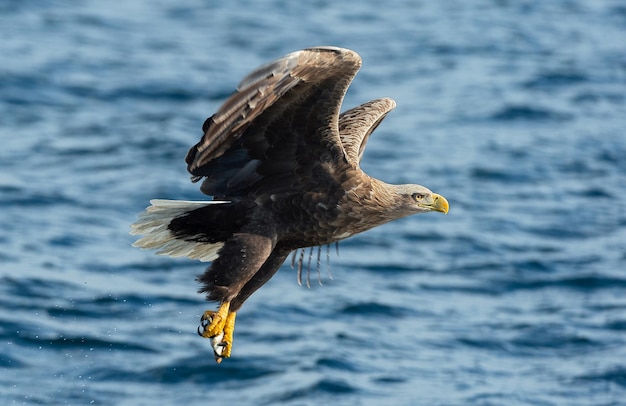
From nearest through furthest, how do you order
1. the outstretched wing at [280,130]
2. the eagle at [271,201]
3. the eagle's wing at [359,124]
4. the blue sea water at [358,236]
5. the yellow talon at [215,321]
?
1. the outstretched wing at [280,130]
2. the eagle at [271,201]
3. the yellow talon at [215,321]
4. the eagle's wing at [359,124]
5. the blue sea water at [358,236]

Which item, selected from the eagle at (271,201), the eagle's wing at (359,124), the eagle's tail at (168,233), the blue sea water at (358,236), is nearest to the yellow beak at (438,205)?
the eagle at (271,201)

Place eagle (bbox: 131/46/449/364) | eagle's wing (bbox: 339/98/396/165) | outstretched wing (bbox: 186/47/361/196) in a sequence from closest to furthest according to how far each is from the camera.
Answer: outstretched wing (bbox: 186/47/361/196), eagle (bbox: 131/46/449/364), eagle's wing (bbox: 339/98/396/165)

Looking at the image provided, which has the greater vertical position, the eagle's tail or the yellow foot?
the eagle's tail

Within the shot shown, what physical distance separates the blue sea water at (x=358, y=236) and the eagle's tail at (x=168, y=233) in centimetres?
243

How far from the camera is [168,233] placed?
24.7 ft

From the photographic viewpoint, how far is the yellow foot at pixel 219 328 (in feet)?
24.0

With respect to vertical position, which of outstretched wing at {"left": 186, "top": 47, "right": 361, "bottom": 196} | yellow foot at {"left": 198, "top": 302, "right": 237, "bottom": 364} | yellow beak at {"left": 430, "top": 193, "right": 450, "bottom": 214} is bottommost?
yellow foot at {"left": 198, "top": 302, "right": 237, "bottom": 364}

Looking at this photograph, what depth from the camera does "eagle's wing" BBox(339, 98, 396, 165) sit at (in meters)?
7.87

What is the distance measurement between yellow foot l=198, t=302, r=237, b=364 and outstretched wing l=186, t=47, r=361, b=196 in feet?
2.18

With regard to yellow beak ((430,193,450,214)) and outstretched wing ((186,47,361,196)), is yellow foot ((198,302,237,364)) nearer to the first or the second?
outstretched wing ((186,47,361,196))

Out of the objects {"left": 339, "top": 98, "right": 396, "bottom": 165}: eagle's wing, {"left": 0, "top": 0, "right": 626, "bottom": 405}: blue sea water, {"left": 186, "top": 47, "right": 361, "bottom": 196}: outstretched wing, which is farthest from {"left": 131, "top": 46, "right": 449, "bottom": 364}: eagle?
{"left": 0, "top": 0, "right": 626, "bottom": 405}: blue sea water

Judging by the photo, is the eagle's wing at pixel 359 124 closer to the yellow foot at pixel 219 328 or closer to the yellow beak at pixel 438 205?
the yellow beak at pixel 438 205

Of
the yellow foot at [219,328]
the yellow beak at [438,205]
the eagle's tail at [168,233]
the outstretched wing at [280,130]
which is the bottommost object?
the yellow foot at [219,328]

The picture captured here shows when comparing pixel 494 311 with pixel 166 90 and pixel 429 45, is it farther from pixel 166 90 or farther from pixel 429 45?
pixel 429 45
